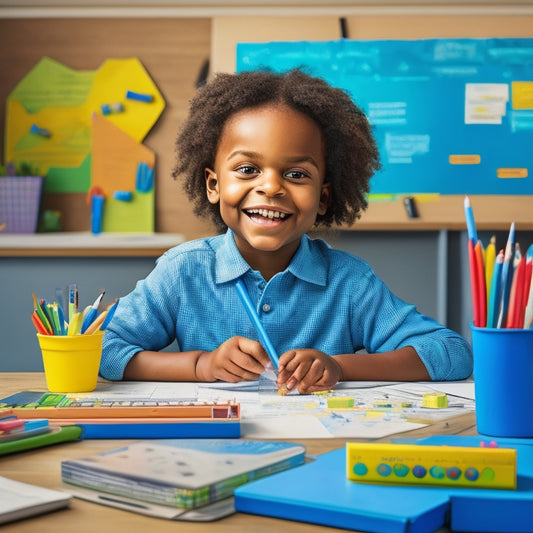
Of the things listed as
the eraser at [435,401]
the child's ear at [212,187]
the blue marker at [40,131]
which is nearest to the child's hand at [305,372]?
the eraser at [435,401]

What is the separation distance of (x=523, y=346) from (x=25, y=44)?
97.7 inches

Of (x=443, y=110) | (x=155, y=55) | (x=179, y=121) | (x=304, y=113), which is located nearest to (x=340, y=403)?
(x=304, y=113)

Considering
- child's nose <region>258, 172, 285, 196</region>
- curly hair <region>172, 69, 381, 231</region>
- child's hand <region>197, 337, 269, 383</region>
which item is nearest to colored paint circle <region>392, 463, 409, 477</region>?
child's hand <region>197, 337, 269, 383</region>

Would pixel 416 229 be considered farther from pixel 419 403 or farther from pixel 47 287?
pixel 419 403

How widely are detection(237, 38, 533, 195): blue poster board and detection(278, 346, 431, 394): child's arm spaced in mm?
1517

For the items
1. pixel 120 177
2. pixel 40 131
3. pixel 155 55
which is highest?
pixel 155 55

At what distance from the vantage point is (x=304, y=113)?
1.24 metres

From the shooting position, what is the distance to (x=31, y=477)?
54 centimetres

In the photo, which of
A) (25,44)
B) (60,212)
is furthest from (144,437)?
(25,44)

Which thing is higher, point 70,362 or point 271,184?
point 271,184

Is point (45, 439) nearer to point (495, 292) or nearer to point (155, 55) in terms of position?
point (495, 292)

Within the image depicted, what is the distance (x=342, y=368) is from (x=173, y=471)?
0.57m

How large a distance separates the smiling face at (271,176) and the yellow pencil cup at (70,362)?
14.1 inches

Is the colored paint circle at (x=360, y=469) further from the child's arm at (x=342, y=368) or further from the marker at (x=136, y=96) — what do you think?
the marker at (x=136, y=96)
